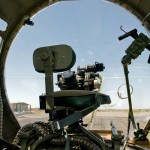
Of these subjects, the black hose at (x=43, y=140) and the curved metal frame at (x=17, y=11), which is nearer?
the black hose at (x=43, y=140)

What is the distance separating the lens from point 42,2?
4.20 metres

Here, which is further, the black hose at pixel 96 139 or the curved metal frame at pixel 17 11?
the curved metal frame at pixel 17 11

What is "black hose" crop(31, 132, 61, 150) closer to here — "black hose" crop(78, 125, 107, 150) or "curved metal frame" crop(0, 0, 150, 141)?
"black hose" crop(78, 125, 107, 150)

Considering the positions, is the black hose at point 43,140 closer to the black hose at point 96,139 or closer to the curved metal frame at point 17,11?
the black hose at point 96,139

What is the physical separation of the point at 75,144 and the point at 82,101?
0.31 metres

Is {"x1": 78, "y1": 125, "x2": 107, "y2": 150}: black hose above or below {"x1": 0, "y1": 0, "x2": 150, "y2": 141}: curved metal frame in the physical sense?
below

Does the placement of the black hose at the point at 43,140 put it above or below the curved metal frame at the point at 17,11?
below

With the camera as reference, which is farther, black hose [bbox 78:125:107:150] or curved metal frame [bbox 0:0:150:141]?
curved metal frame [bbox 0:0:150:141]

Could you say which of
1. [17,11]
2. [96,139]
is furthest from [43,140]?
[17,11]

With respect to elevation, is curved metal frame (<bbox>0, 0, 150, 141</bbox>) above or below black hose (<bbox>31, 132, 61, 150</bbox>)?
above

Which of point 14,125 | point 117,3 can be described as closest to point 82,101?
point 117,3

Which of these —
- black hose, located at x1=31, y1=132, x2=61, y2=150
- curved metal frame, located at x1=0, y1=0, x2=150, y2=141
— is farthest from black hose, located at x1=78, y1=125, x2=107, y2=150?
curved metal frame, located at x1=0, y1=0, x2=150, y2=141

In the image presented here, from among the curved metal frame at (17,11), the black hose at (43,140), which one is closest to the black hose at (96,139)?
the black hose at (43,140)

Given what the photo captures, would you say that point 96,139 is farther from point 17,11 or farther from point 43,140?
point 17,11
